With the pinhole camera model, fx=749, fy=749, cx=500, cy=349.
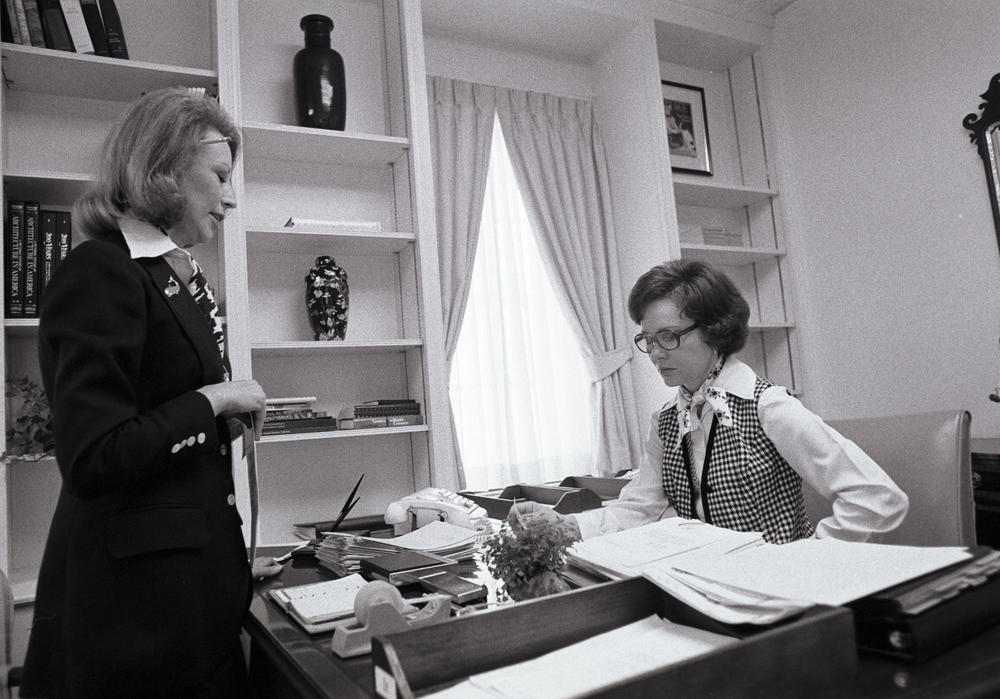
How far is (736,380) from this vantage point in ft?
5.51

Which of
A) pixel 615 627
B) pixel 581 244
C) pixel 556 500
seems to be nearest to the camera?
pixel 615 627

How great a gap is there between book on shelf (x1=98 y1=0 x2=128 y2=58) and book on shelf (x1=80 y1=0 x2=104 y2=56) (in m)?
0.01

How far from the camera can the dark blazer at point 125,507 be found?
40.3 inches

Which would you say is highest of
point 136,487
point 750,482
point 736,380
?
point 736,380

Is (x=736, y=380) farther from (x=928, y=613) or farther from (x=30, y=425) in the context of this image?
(x=30, y=425)

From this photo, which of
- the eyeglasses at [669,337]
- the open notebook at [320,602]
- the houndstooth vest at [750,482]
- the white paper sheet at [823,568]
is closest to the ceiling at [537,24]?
the eyeglasses at [669,337]

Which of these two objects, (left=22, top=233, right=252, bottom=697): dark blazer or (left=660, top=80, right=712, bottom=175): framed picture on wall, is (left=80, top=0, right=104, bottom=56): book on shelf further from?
(left=660, top=80, right=712, bottom=175): framed picture on wall

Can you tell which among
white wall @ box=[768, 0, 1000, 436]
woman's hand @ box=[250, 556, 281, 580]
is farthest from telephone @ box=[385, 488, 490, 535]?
white wall @ box=[768, 0, 1000, 436]

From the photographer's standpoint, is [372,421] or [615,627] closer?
[615,627]

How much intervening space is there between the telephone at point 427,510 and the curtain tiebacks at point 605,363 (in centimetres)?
194

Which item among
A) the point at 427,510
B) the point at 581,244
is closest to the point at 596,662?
the point at 427,510

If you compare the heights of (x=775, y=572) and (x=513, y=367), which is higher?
(x=513, y=367)

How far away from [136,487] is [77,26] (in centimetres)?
236

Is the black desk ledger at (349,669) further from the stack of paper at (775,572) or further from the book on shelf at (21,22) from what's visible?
the book on shelf at (21,22)
